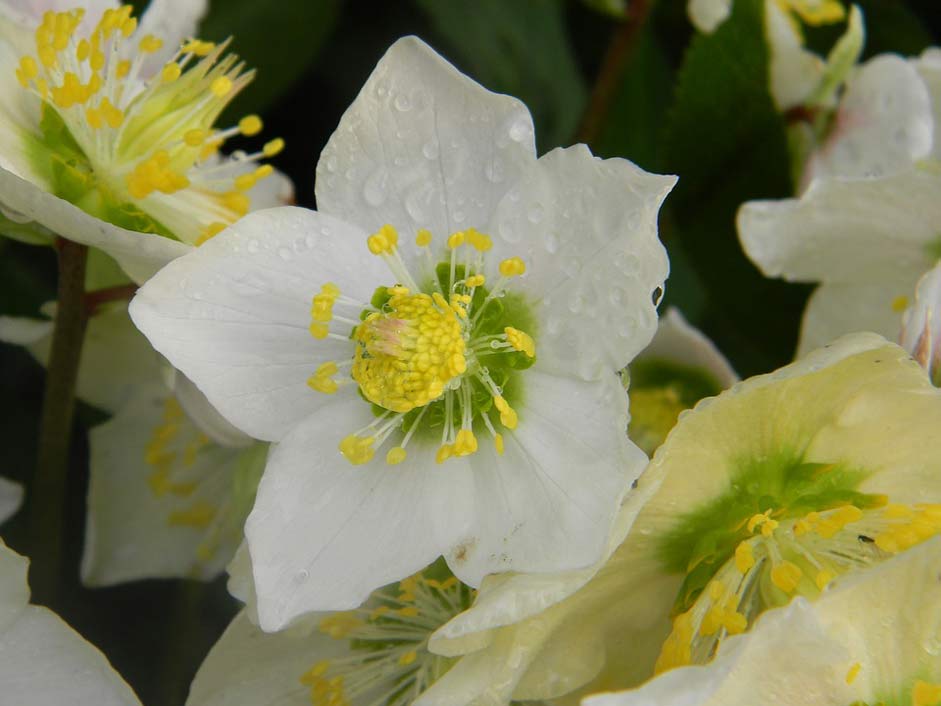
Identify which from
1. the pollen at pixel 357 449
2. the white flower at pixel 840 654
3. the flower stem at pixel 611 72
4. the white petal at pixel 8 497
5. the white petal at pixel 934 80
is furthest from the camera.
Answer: the flower stem at pixel 611 72

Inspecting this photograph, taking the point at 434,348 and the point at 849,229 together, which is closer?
the point at 434,348

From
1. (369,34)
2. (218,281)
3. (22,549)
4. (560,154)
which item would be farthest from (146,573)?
(369,34)

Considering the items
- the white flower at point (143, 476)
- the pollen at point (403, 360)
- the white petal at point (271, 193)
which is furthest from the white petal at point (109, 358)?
the pollen at point (403, 360)

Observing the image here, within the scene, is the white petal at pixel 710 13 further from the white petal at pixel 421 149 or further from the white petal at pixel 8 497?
the white petal at pixel 8 497

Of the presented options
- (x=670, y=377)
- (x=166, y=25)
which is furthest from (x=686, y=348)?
(x=166, y=25)

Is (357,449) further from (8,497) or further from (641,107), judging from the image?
(641,107)

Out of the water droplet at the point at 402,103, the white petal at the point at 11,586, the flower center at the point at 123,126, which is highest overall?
the water droplet at the point at 402,103

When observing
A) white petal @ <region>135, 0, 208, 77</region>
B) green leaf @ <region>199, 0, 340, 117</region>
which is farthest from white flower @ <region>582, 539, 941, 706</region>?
green leaf @ <region>199, 0, 340, 117</region>

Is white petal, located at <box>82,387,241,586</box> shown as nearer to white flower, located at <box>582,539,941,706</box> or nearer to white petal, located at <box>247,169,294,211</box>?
white petal, located at <box>247,169,294,211</box>
